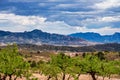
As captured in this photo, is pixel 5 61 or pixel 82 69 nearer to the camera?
pixel 5 61

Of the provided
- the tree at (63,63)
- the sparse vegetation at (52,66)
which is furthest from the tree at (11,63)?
the tree at (63,63)

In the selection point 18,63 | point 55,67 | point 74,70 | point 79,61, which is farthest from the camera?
point 79,61

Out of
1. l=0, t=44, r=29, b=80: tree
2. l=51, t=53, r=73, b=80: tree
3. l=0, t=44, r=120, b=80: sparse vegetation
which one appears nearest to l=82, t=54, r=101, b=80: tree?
l=0, t=44, r=120, b=80: sparse vegetation

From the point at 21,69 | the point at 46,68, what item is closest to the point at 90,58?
the point at 46,68

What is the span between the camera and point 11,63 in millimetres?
71438

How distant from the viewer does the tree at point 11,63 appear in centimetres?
7062

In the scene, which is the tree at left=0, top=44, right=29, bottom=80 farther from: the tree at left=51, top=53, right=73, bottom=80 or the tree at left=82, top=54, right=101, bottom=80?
the tree at left=82, top=54, right=101, bottom=80

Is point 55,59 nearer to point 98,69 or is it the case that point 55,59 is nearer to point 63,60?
point 63,60

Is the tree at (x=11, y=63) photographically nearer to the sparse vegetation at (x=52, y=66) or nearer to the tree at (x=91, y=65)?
the sparse vegetation at (x=52, y=66)

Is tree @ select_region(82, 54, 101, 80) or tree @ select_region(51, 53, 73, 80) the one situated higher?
tree @ select_region(51, 53, 73, 80)

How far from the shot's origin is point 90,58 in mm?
118875

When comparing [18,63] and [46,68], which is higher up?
[18,63]

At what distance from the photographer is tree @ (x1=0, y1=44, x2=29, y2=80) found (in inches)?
2781

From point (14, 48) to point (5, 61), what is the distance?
3.65m
